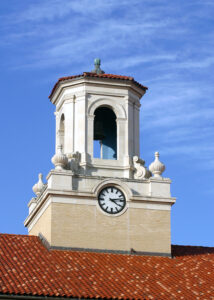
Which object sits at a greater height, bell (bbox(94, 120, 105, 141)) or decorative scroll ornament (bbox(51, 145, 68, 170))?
bell (bbox(94, 120, 105, 141))

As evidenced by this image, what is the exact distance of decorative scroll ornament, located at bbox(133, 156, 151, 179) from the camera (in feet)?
147

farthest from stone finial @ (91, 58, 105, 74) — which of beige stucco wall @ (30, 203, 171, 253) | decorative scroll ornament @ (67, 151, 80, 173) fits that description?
beige stucco wall @ (30, 203, 171, 253)

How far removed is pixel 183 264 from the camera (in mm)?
42781

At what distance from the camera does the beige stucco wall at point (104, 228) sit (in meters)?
42.6

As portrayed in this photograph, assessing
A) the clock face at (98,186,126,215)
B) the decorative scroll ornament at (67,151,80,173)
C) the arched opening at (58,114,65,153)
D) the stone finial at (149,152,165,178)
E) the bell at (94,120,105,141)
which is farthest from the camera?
the arched opening at (58,114,65,153)

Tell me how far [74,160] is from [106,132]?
3649 millimetres

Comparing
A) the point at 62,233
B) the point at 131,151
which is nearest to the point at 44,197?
the point at 62,233

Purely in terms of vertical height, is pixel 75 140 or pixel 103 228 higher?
pixel 75 140

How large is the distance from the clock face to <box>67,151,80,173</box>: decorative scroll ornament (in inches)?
67.6

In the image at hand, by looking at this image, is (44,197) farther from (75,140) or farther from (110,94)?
(110,94)

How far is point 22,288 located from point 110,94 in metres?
12.5

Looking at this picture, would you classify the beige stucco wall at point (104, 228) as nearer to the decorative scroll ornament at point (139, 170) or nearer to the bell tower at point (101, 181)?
the bell tower at point (101, 181)

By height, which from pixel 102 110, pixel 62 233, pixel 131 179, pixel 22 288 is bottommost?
pixel 22 288

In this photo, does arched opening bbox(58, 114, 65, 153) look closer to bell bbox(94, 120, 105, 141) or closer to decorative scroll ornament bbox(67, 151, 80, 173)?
bell bbox(94, 120, 105, 141)
